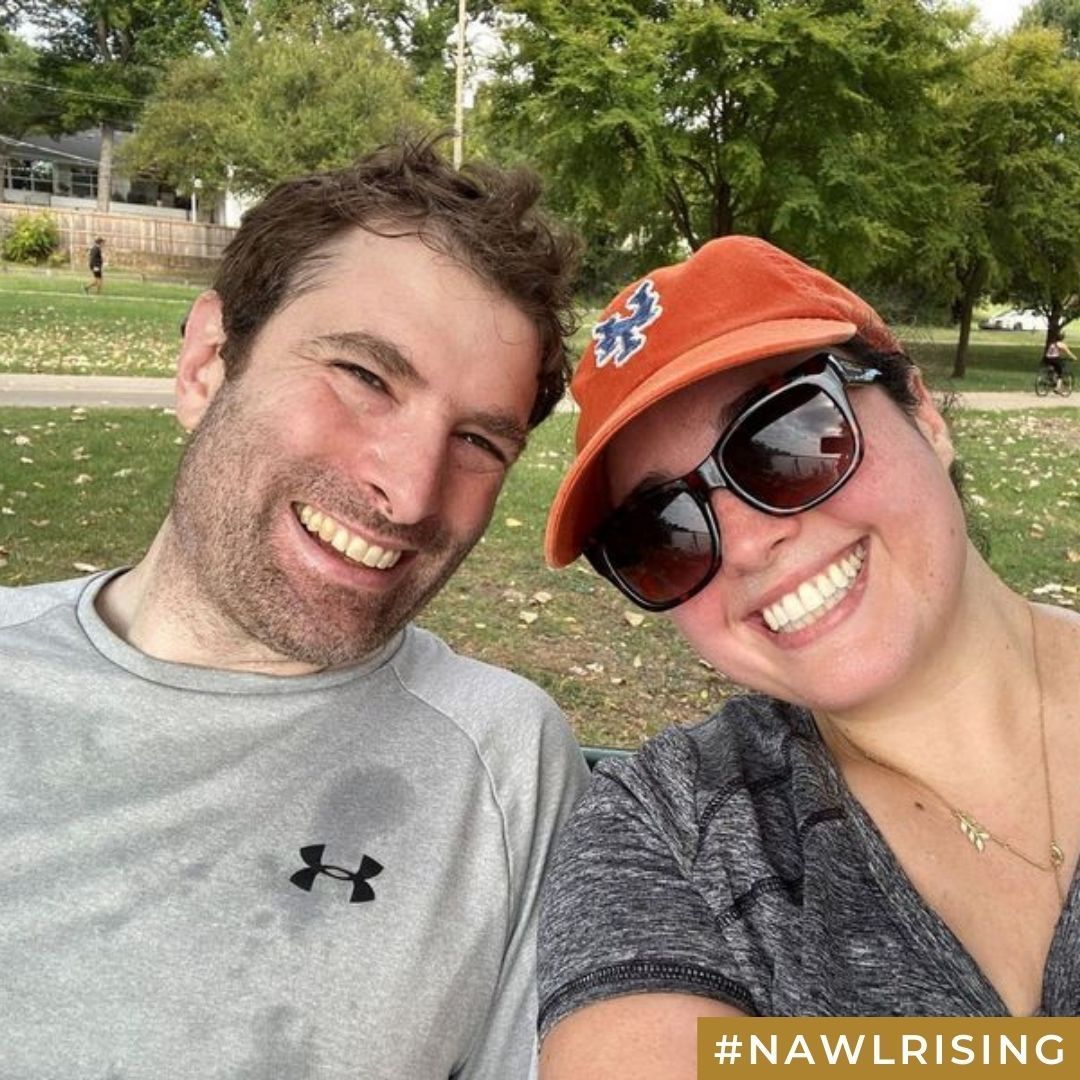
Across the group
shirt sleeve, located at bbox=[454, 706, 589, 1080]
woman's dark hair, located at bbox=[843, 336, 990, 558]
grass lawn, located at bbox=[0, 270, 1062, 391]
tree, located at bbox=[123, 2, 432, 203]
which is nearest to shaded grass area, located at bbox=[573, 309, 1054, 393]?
grass lawn, located at bbox=[0, 270, 1062, 391]

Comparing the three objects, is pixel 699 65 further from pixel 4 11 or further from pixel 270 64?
pixel 4 11

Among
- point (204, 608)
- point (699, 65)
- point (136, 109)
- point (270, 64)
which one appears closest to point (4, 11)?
point (136, 109)

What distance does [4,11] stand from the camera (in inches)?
1576

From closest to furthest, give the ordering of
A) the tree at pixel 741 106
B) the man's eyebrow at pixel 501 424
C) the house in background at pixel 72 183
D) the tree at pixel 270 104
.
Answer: the man's eyebrow at pixel 501 424 → the tree at pixel 741 106 → the tree at pixel 270 104 → the house in background at pixel 72 183

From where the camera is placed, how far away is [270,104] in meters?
29.9

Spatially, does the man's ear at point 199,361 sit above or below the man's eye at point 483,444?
above

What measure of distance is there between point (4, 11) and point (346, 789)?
1861 inches

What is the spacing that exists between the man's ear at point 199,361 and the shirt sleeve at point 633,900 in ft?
3.57

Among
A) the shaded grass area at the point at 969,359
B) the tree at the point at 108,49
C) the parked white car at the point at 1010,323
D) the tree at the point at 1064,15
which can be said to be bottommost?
the parked white car at the point at 1010,323

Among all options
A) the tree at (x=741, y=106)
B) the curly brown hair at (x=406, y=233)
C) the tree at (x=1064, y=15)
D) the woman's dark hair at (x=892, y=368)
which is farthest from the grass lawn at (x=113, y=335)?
the tree at (x=1064, y=15)

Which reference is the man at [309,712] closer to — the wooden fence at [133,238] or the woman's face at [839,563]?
the woman's face at [839,563]

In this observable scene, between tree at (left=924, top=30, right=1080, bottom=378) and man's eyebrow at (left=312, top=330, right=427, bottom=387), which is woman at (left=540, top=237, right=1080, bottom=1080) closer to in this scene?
man's eyebrow at (left=312, top=330, right=427, bottom=387)

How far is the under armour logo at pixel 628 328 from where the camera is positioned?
5.16 ft

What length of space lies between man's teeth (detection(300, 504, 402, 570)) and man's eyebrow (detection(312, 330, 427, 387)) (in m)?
0.29
